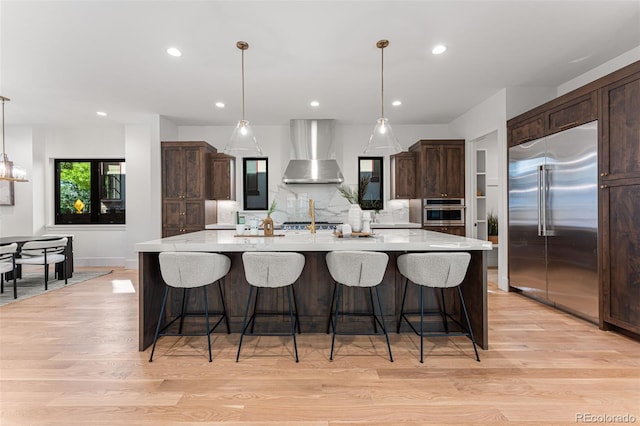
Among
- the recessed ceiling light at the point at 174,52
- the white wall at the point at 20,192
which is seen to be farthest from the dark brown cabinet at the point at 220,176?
the white wall at the point at 20,192

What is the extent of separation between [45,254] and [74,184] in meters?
2.48

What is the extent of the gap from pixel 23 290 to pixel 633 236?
7.06 metres

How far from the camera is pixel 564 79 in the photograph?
3973mm

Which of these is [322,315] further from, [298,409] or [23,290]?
[23,290]

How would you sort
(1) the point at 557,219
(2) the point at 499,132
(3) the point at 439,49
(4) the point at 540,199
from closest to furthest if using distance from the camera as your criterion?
(3) the point at 439,49
(1) the point at 557,219
(4) the point at 540,199
(2) the point at 499,132

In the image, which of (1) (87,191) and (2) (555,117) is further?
(1) (87,191)

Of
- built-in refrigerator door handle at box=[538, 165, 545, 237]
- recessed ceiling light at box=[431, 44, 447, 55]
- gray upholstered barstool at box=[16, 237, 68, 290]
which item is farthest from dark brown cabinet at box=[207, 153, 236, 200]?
built-in refrigerator door handle at box=[538, 165, 545, 237]

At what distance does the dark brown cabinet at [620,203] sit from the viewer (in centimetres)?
261

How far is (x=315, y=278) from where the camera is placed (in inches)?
110

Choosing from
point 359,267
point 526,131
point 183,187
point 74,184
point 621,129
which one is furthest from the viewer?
point 74,184

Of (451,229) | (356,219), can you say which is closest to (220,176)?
(356,219)

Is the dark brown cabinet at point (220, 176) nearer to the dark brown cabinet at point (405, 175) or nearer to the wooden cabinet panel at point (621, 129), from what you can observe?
the dark brown cabinet at point (405, 175)

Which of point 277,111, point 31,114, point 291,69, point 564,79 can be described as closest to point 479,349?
point 291,69

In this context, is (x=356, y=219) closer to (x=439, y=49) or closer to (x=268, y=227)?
(x=268, y=227)
